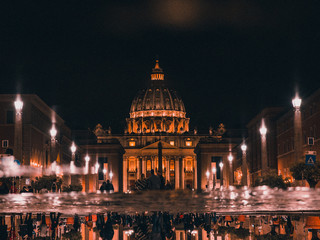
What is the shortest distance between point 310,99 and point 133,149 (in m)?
116

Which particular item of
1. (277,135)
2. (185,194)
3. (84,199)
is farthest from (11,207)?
(277,135)

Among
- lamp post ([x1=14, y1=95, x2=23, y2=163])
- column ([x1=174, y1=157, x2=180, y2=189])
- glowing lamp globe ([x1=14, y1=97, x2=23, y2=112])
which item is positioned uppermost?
column ([x1=174, y1=157, x2=180, y2=189])

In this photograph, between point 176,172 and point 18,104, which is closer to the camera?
point 18,104

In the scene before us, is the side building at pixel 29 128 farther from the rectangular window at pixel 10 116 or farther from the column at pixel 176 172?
the column at pixel 176 172

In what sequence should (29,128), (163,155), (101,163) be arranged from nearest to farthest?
(29,128) < (101,163) < (163,155)

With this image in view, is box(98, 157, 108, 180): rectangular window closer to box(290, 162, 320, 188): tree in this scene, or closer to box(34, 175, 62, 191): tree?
box(34, 175, 62, 191): tree

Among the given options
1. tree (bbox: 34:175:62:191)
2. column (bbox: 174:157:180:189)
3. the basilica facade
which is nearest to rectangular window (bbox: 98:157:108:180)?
the basilica facade

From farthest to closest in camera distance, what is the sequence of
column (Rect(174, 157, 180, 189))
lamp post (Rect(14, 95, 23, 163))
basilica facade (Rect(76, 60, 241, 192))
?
column (Rect(174, 157, 180, 189)) < basilica facade (Rect(76, 60, 241, 192)) < lamp post (Rect(14, 95, 23, 163))

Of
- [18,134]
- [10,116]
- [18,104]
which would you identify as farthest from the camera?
[10,116]

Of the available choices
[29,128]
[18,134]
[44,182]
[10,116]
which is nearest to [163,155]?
[29,128]

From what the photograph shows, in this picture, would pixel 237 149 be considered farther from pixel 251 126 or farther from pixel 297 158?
pixel 297 158

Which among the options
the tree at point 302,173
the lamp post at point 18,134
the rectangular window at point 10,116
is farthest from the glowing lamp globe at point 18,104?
the rectangular window at point 10,116

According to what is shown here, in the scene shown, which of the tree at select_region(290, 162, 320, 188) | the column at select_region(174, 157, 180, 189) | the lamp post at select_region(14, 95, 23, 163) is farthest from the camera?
the column at select_region(174, 157, 180, 189)

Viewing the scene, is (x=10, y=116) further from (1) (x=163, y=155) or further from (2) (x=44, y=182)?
(1) (x=163, y=155)
